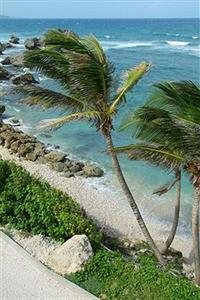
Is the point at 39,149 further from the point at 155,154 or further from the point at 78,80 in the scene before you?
the point at 155,154

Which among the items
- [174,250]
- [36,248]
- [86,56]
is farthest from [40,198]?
[174,250]

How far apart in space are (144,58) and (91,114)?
56.7 meters

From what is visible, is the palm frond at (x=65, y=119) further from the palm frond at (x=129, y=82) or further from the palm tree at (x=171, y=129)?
the palm tree at (x=171, y=129)

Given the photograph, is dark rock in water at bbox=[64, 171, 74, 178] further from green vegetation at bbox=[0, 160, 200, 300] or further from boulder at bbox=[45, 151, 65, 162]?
green vegetation at bbox=[0, 160, 200, 300]

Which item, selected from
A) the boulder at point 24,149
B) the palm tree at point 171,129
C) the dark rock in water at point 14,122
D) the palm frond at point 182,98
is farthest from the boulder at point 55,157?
the palm frond at point 182,98

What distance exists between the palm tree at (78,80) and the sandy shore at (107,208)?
6.34 metres

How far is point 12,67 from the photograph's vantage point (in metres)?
56.9

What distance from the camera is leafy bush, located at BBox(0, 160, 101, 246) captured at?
12.3 metres

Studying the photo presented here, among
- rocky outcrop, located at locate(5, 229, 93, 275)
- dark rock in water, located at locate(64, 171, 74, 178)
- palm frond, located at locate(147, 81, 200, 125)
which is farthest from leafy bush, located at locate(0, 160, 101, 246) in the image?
dark rock in water, located at locate(64, 171, 74, 178)

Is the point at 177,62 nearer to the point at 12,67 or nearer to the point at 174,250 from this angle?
the point at 12,67

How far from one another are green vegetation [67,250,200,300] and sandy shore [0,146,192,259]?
5568 mm

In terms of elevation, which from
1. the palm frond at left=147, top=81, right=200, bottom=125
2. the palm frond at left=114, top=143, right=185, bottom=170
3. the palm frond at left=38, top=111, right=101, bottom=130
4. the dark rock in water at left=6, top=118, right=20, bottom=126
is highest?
the palm frond at left=147, top=81, right=200, bottom=125

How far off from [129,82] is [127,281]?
4.38 m

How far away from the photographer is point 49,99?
1151 cm
